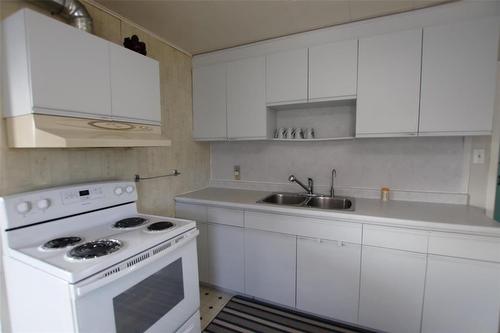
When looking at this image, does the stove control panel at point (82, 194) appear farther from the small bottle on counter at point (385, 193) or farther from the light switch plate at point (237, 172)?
the small bottle on counter at point (385, 193)

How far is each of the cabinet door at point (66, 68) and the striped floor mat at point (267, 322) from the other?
1.76 metres

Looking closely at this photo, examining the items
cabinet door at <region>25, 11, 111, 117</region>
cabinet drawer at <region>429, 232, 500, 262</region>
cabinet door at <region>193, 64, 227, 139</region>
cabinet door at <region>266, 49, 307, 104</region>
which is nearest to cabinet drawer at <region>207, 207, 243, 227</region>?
cabinet door at <region>193, 64, 227, 139</region>

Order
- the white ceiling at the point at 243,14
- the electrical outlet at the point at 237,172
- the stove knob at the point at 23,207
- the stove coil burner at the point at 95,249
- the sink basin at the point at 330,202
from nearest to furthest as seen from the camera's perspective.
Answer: the stove coil burner at the point at 95,249 → the stove knob at the point at 23,207 → the white ceiling at the point at 243,14 → the sink basin at the point at 330,202 → the electrical outlet at the point at 237,172

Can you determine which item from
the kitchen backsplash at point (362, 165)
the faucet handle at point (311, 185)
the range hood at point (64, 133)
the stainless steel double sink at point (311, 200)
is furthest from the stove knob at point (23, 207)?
the faucet handle at point (311, 185)

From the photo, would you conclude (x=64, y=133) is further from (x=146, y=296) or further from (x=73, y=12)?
(x=146, y=296)

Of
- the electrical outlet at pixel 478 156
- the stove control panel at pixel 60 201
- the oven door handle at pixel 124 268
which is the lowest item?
the oven door handle at pixel 124 268

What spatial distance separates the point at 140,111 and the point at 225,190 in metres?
1.30

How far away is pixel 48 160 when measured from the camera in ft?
4.58

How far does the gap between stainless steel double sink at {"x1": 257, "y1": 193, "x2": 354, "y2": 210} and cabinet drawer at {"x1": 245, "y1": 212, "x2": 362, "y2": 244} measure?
0.70 ft

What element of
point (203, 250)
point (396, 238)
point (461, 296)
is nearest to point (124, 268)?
point (203, 250)

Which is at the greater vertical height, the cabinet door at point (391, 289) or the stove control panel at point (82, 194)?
the stove control panel at point (82, 194)

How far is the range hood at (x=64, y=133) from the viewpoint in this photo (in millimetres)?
1116

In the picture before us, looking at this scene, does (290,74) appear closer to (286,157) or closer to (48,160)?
(286,157)

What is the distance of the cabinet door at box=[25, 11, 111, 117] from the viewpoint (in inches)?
44.1
